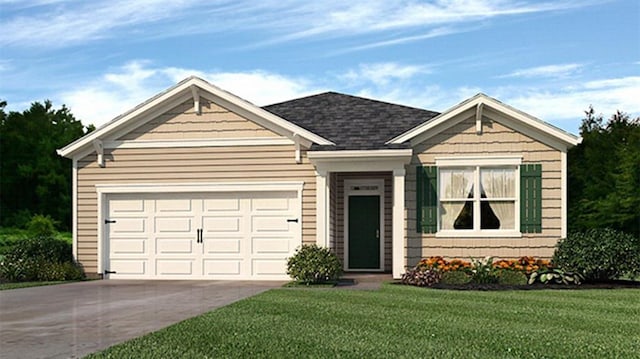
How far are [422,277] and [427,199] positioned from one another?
2118 millimetres

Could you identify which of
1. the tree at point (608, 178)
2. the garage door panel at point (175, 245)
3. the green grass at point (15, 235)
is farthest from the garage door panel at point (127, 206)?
the green grass at point (15, 235)

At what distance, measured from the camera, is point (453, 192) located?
56.2 ft

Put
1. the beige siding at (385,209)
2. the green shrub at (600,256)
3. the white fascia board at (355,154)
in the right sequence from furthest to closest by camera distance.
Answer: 1. the beige siding at (385,209)
2. the white fascia board at (355,154)
3. the green shrub at (600,256)

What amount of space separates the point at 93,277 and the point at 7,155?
30.4 m

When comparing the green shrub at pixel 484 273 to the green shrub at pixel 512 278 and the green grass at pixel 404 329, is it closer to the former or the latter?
the green shrub at pixel 512 278

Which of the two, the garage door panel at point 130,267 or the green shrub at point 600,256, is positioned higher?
the green shrub at point 600,256

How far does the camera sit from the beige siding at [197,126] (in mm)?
17844

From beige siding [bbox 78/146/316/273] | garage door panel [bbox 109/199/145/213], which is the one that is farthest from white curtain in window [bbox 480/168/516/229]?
garage door panel [bbox 109/199/145/213]

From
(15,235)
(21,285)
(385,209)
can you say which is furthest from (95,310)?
(15,235)

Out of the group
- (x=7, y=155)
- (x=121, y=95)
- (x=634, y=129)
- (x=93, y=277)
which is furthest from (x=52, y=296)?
(x=7, y=155)

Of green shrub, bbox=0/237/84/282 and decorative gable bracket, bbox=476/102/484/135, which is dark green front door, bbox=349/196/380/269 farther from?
green shrub, bbox=0/237/84/282

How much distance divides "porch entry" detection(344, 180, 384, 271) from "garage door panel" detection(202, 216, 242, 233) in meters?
3.24

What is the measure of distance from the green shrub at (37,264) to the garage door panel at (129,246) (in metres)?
1.04

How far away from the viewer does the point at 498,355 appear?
293 inches
